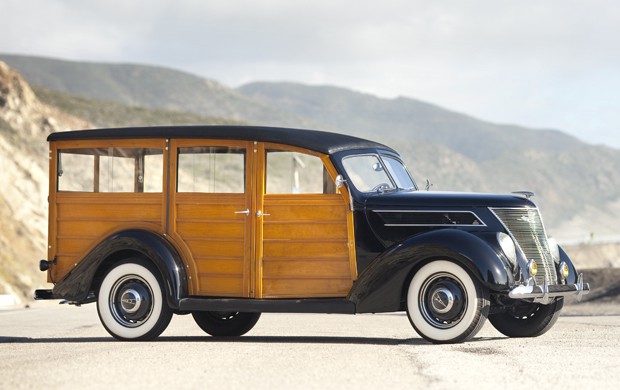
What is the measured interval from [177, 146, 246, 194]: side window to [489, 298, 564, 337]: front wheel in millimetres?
3402

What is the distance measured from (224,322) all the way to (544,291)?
4.24m

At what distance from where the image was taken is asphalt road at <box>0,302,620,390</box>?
8.11 meters

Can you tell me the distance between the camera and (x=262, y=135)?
39.9 feet

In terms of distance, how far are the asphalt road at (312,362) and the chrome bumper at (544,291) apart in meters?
0.49

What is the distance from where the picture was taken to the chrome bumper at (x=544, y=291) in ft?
35.9

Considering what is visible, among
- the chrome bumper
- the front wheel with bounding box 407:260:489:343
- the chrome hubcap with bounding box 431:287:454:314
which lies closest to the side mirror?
the front wheel with bounding box 407:260:489:343

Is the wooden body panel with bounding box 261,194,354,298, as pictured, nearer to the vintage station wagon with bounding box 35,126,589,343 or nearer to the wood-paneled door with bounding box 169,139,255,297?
the vintage station wagon with bounding box 35,126,589,343

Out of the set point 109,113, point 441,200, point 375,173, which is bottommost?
point 441,200

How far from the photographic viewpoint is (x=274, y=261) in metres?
12.0

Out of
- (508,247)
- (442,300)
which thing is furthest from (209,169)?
(508,247)

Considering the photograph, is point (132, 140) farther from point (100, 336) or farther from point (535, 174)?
point (535, 174)

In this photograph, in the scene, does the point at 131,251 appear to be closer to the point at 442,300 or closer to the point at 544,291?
the point at 442,300

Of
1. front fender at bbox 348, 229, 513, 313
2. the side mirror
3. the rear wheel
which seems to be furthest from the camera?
the rear wheel

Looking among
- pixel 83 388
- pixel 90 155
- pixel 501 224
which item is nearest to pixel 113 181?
pixel 90 155
